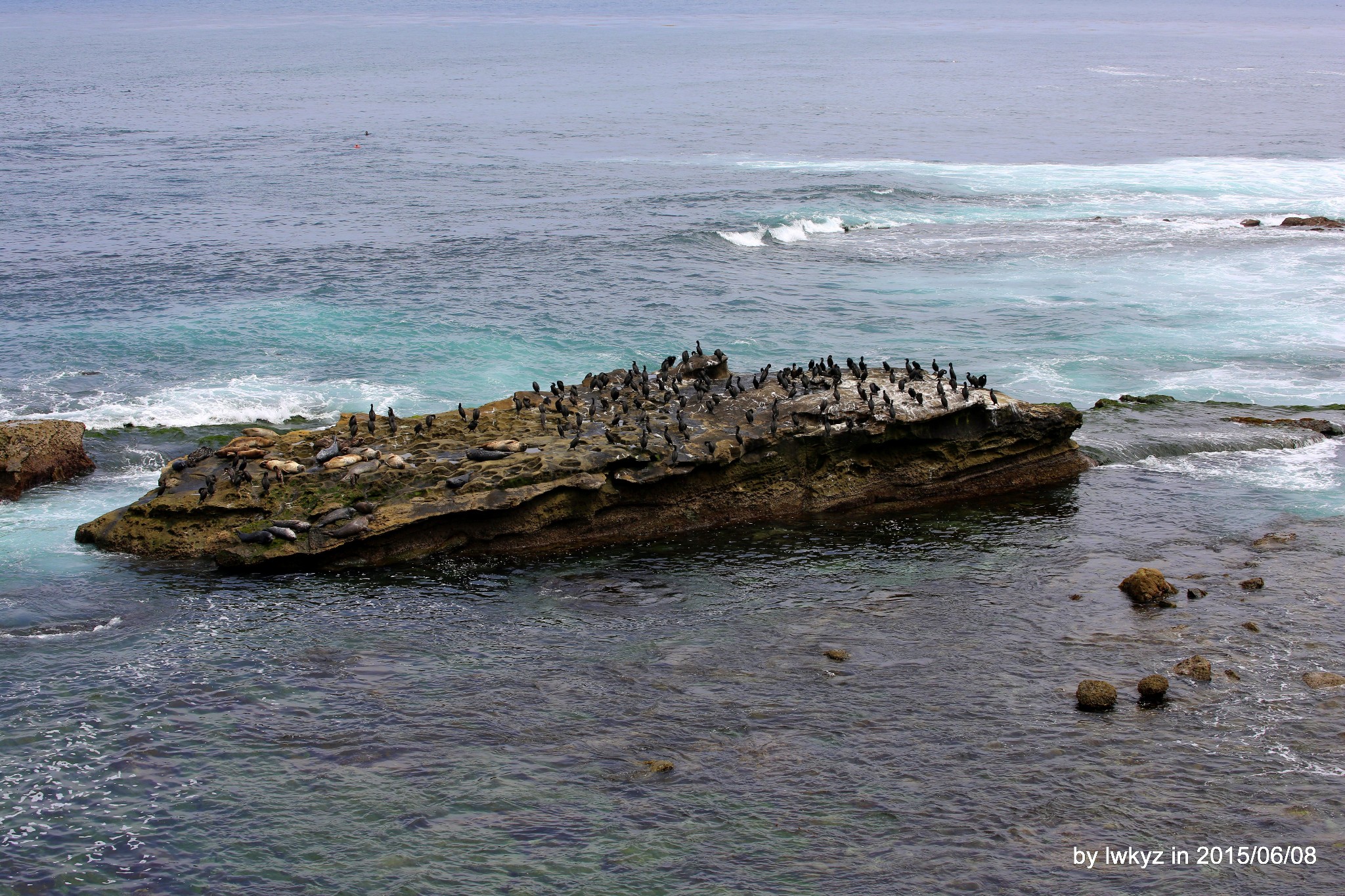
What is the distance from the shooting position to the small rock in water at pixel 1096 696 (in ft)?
56.9

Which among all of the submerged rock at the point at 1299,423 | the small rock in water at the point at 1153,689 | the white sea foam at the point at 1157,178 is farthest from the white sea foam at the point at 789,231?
the small rock in water at the point at 1153,689

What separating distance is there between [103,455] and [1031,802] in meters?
23.2

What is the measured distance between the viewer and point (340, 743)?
16.9 meters

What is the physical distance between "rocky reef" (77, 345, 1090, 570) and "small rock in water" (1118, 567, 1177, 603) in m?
5.58

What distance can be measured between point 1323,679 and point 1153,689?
294 cm

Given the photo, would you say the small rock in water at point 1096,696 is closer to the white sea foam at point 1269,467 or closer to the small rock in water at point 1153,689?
the small rock in water at point 1153,689

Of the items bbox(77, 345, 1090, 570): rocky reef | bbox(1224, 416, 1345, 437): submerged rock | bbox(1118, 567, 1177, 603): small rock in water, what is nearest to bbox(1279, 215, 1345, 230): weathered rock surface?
bbox(1224, 416, 1345, 437): submerged rock

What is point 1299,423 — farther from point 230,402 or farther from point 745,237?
point 745,237

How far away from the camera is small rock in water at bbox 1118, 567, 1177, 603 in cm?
2064

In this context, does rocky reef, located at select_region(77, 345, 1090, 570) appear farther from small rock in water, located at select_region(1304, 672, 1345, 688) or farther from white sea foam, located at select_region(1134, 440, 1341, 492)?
small rock in water, located at select_region(1304, 672, 1345, 688)

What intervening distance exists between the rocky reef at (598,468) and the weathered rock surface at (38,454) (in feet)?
12.5

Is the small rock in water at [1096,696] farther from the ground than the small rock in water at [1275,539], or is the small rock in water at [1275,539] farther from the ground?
the small rock in water at [1275,539]

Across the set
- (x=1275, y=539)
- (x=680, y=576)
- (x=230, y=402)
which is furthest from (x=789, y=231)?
(x=680, y=576)

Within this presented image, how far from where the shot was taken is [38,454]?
2591 centimetres
